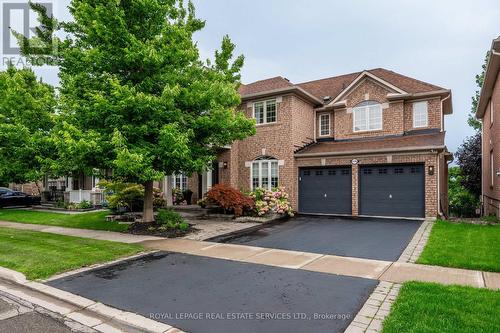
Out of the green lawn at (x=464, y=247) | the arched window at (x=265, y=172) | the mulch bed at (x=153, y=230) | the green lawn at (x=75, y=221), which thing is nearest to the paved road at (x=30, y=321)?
the mulch bed at (x=153, y=230)

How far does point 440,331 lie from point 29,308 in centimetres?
610

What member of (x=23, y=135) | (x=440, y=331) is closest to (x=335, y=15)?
(x=23, y=135)

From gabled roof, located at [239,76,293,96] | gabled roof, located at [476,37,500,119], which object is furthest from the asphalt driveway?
gabled roof, located at [239,76,293,96]

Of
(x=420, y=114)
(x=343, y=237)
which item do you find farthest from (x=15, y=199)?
(x=420, y=114)

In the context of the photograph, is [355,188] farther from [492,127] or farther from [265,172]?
[492,127]

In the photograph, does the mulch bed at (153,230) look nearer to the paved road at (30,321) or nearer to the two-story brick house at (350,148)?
the two-story brick house at (350,148)

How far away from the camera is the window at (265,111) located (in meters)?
18.0

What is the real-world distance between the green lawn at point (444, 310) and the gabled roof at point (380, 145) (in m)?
9.86

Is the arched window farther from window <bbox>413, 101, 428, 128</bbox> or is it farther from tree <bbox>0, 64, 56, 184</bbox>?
→ tree <bbox>0, 64, 56, 184</bbox>

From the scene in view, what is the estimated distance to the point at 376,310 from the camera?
15.3 feet

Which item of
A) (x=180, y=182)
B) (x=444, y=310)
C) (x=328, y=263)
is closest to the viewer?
(x=444, y=310)

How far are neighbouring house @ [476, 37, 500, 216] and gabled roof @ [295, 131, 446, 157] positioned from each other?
2.59m

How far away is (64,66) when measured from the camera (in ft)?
38.2

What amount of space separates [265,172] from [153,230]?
8.14m
